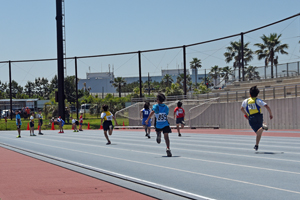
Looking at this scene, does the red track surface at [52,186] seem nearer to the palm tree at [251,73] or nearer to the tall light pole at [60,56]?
the palm tree at [251,73]

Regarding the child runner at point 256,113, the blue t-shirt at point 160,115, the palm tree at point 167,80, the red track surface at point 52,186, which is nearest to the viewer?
the red track surface at point 52,186

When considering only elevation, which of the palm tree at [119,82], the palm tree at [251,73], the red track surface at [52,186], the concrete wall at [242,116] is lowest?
the red track surface at [52,186]

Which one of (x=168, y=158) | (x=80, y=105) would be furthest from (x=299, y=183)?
(x=80, y=105)

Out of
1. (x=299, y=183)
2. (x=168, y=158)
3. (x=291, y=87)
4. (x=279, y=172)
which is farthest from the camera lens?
(x=291, y=87)

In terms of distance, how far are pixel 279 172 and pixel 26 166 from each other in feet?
20.8

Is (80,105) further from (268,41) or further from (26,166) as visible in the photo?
(26,166)

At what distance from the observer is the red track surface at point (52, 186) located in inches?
277

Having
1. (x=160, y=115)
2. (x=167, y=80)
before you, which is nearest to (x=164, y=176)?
(x=160, y=115)

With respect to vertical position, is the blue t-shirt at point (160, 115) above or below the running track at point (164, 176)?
above

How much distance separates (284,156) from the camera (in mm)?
11930

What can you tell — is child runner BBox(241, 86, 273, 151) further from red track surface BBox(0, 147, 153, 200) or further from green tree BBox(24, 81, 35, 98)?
green tree BBox(24, 81, 35, 98)

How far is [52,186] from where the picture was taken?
→ 318 inches

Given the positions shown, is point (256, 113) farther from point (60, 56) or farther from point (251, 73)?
point (60, 56)

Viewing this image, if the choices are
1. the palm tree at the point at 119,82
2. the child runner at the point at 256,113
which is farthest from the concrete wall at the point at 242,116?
the palm tree at the point at 119,82
